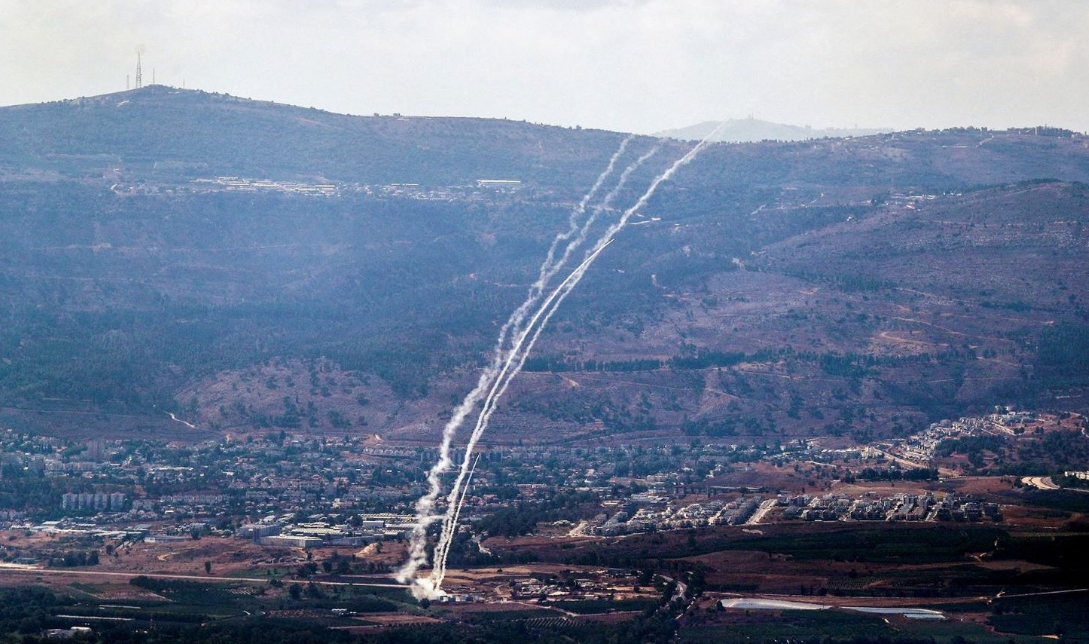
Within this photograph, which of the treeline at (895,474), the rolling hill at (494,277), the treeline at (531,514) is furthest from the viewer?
the rolling hill at (494,277)

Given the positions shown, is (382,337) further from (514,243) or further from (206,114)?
(206,114)

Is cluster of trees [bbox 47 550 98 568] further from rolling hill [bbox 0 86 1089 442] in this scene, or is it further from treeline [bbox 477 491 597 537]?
rolling hill [bbox 0 86 1089 442]

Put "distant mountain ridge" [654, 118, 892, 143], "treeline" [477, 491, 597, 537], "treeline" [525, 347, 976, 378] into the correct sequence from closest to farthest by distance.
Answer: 1. "treeline" [477, 491, 597, 537]
2. "treeline" [525, 347, 976, 378]
3. "distant mountain ridge" [654, 118, 892, 143]

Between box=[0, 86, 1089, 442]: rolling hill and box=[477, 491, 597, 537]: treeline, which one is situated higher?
box=[0, 86, 1089, 442]: rolling hill

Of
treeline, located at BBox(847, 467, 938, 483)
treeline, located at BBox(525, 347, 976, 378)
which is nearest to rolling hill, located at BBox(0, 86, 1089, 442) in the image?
treeline, located at BBox(525, 347, 976, 378)

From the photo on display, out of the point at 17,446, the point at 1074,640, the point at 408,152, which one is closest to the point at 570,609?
the point at 1074,640

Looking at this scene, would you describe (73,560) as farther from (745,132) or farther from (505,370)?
(745,132)

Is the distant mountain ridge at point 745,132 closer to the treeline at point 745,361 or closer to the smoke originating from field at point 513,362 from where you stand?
the smoke originating from field at point 513,362

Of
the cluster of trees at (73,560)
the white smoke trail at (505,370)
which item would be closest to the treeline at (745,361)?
the white smoke trail at (505,370)
